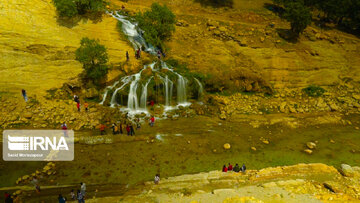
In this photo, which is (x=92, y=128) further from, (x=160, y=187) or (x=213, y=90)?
(x=213, y=90)

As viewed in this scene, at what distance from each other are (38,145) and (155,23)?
67.9ft

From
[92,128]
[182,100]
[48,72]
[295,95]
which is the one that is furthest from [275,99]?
[48,72]

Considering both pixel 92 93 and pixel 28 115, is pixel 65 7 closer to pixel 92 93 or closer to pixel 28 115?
pixel 92 93

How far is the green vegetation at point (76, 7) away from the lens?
93.0 feet

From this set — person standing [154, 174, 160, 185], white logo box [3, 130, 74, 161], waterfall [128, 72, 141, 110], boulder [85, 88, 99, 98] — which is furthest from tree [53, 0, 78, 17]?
person standing [154, 174, 160, 185]

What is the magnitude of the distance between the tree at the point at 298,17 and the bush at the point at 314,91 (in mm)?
9548

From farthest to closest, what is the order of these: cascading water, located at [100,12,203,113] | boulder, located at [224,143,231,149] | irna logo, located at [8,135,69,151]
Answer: cascading water, located at [100,12,203,113] < boulder, located at [224,143,231,149] < irna logo, located at [8,135,69,151]

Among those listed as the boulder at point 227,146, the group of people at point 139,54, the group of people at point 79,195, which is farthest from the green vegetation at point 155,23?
the group of people at point 79,195

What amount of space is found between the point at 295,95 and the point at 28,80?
33619 mm

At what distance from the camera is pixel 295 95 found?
29.3 metres

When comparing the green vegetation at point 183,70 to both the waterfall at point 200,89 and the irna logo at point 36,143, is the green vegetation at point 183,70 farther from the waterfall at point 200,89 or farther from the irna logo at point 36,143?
the irna logo at point 36,143

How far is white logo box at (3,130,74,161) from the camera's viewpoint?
18.6 m

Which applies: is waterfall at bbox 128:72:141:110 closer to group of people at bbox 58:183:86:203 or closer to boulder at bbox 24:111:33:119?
boulder at bbox 24:111:33:119

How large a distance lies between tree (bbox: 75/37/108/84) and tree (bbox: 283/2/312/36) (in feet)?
92.5
